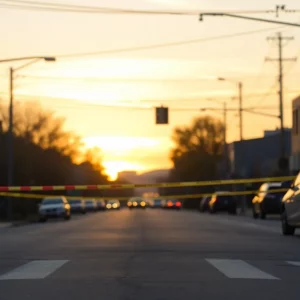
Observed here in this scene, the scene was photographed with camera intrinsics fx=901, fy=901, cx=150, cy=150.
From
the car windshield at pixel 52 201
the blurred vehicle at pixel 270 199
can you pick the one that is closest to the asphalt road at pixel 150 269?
Result: the blurred vehicle at pixel 270 199

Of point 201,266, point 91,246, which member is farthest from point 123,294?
point 91,246

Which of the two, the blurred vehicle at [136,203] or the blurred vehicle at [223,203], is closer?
the blurred vehicle at [223,203]

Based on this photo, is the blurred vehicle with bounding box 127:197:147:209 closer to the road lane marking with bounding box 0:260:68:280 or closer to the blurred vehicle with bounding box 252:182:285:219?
the blurred vehicle with bounding box 252:182:285:219

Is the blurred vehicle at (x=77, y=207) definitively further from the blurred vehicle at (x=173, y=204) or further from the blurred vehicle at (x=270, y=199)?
the blurred vehicle at (x=270, y=199)

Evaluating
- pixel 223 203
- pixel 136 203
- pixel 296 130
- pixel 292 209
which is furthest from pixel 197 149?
pixel 292 209

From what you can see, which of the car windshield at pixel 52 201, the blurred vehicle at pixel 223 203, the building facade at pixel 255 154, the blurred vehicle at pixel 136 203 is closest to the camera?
the car windshield at pixel 52 201

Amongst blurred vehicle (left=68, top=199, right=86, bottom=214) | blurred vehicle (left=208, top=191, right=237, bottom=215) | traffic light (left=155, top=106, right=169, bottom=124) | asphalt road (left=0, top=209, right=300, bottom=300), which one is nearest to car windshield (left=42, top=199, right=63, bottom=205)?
traffic light (left=155, top=106, right=169, bottom=124)

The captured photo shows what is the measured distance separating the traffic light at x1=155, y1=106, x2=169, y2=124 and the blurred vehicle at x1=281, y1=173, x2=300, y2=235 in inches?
776

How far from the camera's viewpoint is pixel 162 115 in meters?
45.3

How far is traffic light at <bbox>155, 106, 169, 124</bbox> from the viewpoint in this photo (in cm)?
4494

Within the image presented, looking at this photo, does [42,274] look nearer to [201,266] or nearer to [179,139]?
[201,266]

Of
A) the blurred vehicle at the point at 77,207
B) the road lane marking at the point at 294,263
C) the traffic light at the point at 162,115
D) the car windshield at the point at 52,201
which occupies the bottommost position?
the road lane marking at the point at 294,263

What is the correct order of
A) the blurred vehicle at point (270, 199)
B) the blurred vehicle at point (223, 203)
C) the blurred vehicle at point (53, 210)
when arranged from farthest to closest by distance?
1. the blurred vehicle at point (223, 203)
2. the blurred vehicle at point (53, 210)
3. the blurred vehicle at point (270, 199)

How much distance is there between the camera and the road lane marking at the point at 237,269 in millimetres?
12923
